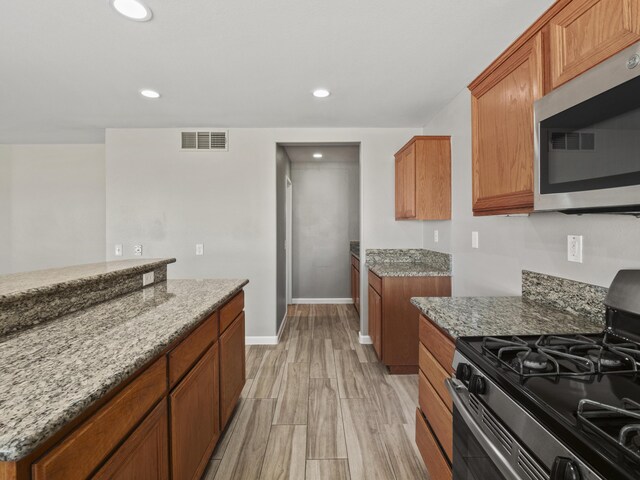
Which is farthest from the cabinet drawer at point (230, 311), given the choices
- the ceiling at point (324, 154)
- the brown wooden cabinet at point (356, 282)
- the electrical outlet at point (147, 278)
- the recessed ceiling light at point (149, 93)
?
the ceiling at point (324, 154)

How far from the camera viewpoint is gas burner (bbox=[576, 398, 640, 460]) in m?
0.61

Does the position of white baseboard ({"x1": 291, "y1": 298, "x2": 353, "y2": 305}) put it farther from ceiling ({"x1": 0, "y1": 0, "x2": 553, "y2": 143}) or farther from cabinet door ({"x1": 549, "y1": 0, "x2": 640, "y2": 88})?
cabinet door ({"x1": 549, "y1": 0, "x2": 640, "y2": 88})

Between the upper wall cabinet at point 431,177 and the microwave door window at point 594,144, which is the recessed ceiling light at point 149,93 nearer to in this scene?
the upper wall cabinet at point 431,177

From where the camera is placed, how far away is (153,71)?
2.42 meters

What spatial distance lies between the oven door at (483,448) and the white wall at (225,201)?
2699 millimetres

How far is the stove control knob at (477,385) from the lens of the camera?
0.99 m

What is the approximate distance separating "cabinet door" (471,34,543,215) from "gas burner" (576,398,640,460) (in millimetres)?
847

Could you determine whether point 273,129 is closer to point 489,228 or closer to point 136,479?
point 489,228

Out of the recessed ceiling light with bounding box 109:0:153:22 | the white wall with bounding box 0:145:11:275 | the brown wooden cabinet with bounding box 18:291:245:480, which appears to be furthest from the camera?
the white wall with bounding box 0:145:11:275

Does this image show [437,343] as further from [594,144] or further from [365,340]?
[365,340]

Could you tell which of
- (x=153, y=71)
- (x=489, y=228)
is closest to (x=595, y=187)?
(x=489, y=228)

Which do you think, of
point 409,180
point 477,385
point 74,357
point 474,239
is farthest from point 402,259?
point 74,357

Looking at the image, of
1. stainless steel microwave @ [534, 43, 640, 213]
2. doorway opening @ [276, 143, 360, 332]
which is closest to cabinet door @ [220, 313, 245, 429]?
stainless steel microwave @ [534, 43, 640, 213]

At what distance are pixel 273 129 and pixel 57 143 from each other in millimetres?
3189
